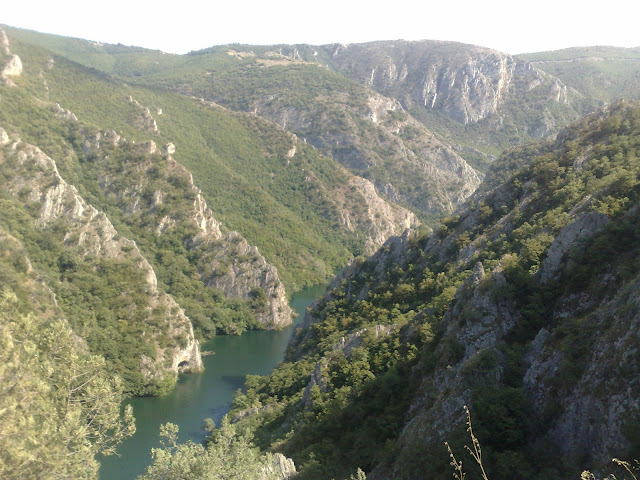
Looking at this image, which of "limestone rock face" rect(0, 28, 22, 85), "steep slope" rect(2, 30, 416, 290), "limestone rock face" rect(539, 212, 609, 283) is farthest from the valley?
"steep slope" rect(2, 30, 416, 290)

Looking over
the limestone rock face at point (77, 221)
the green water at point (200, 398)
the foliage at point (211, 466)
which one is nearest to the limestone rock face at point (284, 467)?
the foliage at point (211, 466)

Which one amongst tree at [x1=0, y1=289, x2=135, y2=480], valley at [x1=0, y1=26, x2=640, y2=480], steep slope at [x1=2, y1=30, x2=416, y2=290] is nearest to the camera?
tree at [x1=0, y1=289, x2=135, y2=480]

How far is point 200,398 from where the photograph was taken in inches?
2400

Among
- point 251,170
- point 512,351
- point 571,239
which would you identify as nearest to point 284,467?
point 512,351

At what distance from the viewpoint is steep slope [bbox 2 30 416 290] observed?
128875 millimetres

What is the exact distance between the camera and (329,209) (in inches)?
6329

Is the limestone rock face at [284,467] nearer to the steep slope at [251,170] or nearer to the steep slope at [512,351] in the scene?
the steep slope at [512,351]

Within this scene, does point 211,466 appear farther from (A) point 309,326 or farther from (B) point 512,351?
(A) point 309,326

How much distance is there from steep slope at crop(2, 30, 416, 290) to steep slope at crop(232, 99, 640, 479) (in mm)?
86596

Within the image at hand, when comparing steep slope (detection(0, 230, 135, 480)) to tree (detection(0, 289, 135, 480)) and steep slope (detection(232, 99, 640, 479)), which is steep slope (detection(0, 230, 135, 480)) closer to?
tree (detection(0, 289, 135, 480))

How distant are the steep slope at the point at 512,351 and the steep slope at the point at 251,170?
284 feet

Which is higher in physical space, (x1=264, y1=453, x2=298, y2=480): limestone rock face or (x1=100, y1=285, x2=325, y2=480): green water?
(x1=264, y1=453, x2=298, y2=480): limestone rock face

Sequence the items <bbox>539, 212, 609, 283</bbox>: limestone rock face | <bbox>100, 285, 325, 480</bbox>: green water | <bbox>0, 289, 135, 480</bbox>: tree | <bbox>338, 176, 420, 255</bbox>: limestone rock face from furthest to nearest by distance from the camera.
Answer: <bbox>338, 176, 420, 255</bbox>: limestone rock face < <bbox>100, 285, 325, 480</bbox>: green water < <bbox>539, 212, 609, 283</bbox>: limestone rock face < <bbox>0, 289, 135, 480</bbox>: tree

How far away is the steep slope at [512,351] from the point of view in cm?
1337
